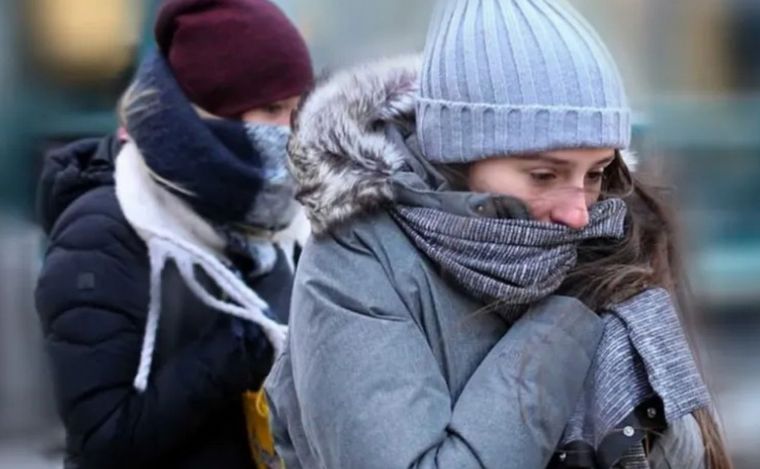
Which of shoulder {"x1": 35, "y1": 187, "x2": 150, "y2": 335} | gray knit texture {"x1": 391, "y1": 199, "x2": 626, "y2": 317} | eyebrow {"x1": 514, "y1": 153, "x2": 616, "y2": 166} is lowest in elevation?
shoulder {"x1": 35, "y1": 187, "x2": 150, "y2": 335}

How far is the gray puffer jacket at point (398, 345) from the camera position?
5.02 ft

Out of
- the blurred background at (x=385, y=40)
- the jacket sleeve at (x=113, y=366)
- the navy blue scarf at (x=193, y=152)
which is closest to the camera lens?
the jacket sleeve at (x=113, y=366)

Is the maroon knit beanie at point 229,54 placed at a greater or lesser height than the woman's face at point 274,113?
greater

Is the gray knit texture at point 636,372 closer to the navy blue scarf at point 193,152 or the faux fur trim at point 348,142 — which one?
the faux fur trim at point 348,142

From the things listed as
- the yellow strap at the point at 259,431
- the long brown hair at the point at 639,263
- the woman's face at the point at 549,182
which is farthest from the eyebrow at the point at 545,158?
the yellow strap at the point at 259,431

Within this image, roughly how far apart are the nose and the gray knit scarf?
0.01 meters

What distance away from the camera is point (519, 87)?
1613mm

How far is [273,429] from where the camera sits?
182 cm

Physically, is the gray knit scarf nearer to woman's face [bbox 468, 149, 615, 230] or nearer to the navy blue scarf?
woman's face [bbox 468, 149, 615, 230]

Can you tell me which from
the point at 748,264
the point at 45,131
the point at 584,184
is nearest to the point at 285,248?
the point at 584,184

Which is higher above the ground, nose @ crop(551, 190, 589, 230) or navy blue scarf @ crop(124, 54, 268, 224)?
nose @ crop(551, 190, 589, 230)

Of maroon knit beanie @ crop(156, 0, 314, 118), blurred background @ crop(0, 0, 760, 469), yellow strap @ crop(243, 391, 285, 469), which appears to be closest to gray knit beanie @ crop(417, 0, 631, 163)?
yellow strap @ crop(243, 391, 285, 469)

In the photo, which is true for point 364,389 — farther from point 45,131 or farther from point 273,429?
point 45,131

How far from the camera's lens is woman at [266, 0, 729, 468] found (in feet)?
5.09
